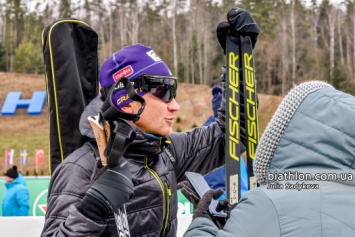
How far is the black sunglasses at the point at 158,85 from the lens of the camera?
8.82 feet

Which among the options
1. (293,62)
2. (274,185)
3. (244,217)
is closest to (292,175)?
(274,185)

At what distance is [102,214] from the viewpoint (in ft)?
7.34

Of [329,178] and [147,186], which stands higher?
[329,178]

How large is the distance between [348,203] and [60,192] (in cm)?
115

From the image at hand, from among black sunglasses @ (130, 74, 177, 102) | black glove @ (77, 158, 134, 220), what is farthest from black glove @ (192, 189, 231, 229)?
black sunglasses @ (130, 74, 177, 102)

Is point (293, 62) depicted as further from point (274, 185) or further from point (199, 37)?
point (274, 185)

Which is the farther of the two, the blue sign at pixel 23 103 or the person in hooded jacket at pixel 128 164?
the blue sign at pixel 23 103

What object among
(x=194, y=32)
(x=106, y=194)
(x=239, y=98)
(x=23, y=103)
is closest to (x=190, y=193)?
(x=106, y=194)

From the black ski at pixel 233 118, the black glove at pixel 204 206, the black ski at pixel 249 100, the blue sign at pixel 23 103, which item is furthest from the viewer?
the blue sign at pixel 23 103

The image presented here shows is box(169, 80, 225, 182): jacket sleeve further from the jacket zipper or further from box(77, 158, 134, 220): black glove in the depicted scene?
box(77, 158, 134, 220): black glove

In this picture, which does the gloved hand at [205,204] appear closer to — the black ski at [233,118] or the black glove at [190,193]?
the black glove at [190,193]

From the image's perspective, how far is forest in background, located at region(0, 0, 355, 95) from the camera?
4828 cm

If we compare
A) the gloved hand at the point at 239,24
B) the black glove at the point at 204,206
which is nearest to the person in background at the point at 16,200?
the gloved hand at the point at 239,24

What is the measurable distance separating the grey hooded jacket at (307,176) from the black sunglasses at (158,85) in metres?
1.00
